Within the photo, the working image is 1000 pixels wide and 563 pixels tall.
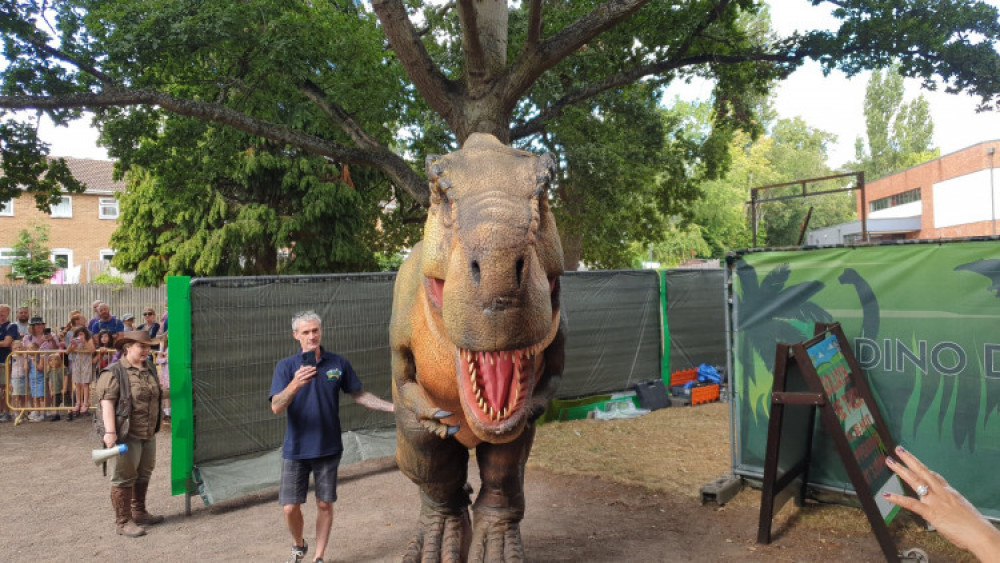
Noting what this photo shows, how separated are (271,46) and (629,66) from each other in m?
6.40

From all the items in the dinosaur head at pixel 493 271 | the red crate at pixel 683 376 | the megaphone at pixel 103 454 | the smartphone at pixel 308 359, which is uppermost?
the dinosaur head at pixel 493 271

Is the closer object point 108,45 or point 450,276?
point 450,276

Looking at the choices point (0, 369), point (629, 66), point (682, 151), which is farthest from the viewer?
point (682, 151)

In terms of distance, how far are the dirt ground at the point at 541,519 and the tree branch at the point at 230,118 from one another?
4.27m

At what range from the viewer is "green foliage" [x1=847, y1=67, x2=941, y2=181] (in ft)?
177

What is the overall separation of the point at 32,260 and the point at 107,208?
526 centimetres

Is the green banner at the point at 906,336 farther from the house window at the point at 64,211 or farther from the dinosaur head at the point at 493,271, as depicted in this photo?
the house window at the point at 64,211

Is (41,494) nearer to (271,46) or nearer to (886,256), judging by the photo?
(271,46)

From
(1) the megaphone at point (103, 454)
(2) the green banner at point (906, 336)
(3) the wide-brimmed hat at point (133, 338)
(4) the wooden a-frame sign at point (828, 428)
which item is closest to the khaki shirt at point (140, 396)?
(3) the wide-brimmed hat at point (133, 338)

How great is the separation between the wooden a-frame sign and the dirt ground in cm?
38

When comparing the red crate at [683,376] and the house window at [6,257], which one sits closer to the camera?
the red crate at [683,376]

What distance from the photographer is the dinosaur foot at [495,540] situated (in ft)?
11.5

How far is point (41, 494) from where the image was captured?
6.82 m

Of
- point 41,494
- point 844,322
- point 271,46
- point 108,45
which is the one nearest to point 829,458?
point 844,322
